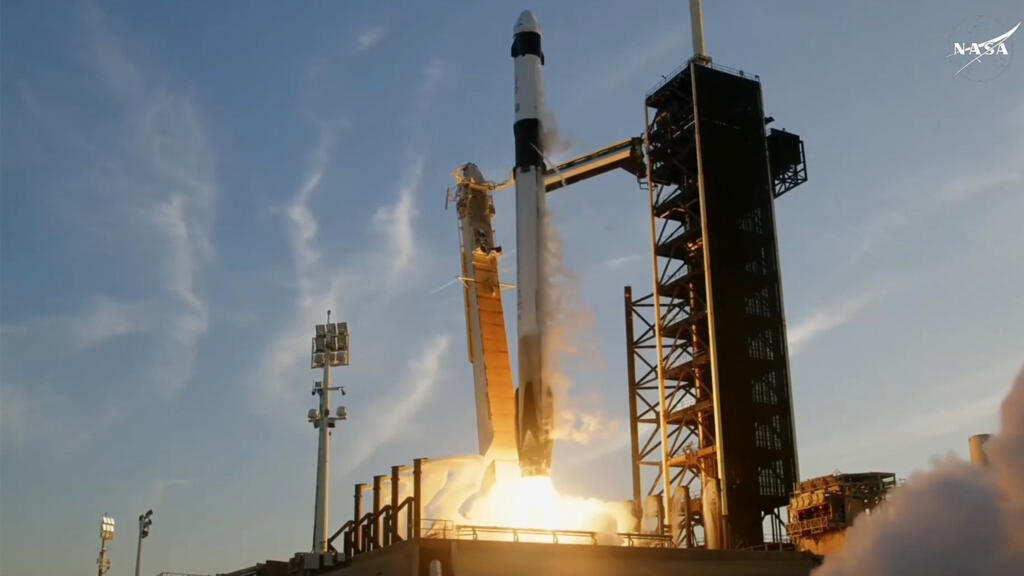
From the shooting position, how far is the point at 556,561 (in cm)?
3891

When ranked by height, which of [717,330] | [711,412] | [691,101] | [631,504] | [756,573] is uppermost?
[691,101]

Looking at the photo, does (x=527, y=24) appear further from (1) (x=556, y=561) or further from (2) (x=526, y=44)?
(1) (x=556, y=561)

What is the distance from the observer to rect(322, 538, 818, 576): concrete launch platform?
122ft

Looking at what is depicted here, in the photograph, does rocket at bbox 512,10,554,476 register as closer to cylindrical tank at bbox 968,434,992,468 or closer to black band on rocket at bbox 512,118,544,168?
black band on rocket at bbox 512,118,544,168

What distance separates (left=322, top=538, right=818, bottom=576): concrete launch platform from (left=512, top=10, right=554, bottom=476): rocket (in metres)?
4.62

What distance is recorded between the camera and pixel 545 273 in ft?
149

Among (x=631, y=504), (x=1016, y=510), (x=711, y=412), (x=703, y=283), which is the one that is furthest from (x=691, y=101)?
(x=1016, y=510)

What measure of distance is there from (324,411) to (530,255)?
74.9ft

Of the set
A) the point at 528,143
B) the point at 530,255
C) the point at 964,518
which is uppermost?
the point at 528,143

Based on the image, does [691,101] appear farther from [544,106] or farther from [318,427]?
[318,427]

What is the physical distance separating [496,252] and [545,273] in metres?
5.56

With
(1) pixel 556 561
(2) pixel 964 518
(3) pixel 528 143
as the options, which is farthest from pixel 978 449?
(3) pixel 528 143

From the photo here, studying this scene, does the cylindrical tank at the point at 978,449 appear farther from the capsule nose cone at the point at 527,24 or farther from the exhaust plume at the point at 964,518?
the capsule nose cone at the point at 527,24

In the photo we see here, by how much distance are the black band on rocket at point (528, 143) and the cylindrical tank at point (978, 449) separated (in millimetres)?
20256
